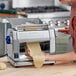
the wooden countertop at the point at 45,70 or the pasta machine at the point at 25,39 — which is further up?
the pasta machine at the point at 25,39

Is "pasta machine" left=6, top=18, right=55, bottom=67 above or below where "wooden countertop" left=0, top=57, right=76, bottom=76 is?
above

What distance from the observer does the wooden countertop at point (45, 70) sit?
1.43 m

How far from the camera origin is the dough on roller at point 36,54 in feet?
5.16

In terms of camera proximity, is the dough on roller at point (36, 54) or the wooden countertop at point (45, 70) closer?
the wooden countertop at point (45, 70)

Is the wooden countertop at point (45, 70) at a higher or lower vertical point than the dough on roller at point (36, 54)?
lower

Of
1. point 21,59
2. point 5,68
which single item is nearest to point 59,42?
point 21,59

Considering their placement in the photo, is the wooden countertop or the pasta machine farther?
the pasta machine

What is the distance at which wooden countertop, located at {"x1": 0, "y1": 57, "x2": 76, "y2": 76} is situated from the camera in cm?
143

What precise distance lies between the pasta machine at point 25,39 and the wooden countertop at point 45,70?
4 centimetres

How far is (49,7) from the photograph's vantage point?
10.6 feet

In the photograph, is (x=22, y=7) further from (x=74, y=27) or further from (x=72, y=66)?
(x=74, y=27)

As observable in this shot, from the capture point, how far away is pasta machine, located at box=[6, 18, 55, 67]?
1584mm

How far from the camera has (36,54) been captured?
1.62m

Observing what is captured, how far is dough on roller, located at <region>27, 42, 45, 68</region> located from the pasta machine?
3 cm
